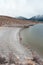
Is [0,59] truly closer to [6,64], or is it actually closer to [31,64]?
[6,64]

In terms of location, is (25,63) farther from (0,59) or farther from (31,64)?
(0,59)

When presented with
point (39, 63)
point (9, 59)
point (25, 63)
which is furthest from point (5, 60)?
point (39, 63)

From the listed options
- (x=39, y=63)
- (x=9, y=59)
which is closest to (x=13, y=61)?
(x=9, y=59)

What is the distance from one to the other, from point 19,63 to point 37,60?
106 inches

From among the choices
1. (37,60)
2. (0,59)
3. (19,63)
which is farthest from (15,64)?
(37,60)

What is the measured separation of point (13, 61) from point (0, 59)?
1.01 m

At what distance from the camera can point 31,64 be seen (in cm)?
1675

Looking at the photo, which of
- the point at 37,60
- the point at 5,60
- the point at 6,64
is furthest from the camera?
the point at 37,60

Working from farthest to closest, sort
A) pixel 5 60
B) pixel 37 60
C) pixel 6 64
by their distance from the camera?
pixel 37 60 < pixel 5 60 < pixel 6 64

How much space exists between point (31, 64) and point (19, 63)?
2.86 ft

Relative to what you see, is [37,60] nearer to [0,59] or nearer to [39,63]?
[39,63]

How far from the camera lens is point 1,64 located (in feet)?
55.0

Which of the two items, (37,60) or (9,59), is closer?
(9,59)

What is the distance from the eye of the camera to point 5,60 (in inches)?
694
